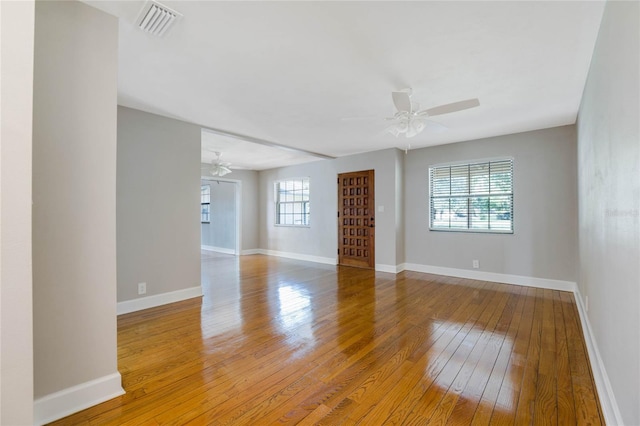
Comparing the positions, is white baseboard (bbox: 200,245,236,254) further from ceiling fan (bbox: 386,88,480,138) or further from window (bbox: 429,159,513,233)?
ceiling fan (bbox: 386,88,480,138)

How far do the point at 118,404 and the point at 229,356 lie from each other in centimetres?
77

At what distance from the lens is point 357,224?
6215mm

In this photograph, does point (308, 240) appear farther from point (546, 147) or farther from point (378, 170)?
point (546, 147)

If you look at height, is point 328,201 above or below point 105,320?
above

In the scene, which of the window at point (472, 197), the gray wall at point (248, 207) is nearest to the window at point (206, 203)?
the gray wall at point (248, 207)

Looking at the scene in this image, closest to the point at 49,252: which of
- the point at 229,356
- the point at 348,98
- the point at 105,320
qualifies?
the point at 105,320

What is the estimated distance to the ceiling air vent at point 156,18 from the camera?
1740mm

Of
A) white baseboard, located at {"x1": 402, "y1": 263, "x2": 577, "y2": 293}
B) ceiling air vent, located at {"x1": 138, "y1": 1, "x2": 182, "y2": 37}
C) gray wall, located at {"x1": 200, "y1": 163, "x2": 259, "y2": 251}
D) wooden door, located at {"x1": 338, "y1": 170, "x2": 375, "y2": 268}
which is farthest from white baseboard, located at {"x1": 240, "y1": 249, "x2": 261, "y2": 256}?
ceiling air vent, located at {"x1": 138, "y1": 1, "x2": 182, "y2": 37}

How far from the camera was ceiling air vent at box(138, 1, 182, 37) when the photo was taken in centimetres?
174

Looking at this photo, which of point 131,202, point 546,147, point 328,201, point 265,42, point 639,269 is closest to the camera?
point 639,269

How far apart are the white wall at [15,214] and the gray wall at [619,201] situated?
99.4 inches

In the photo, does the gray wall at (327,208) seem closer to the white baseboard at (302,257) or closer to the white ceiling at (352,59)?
the white baseboard at (302,257)

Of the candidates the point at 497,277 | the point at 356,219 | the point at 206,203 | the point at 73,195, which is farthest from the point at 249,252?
the point at 73,195

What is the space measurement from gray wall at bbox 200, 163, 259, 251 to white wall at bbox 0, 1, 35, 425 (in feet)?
22.2
